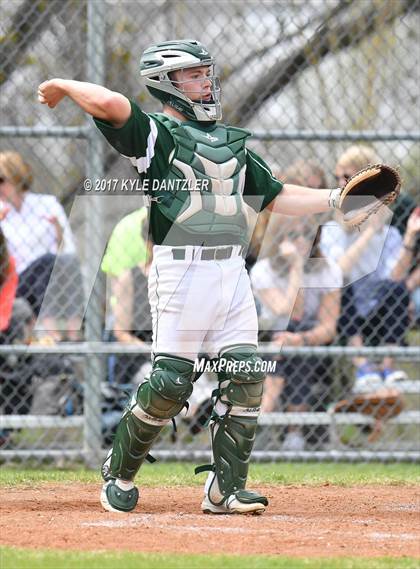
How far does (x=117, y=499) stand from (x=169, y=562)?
3.93 ft

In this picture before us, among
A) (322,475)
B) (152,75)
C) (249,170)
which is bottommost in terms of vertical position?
(322,475)

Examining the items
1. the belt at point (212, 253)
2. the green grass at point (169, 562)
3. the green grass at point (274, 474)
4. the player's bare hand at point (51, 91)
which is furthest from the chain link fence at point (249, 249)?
the green grass at point (169, 562)

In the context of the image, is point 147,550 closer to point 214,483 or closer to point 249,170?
point 214,483

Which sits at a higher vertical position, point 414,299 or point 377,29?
point 377,29

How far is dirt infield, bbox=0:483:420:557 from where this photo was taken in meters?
4.08

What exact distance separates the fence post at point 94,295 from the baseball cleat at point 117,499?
6.69 feet

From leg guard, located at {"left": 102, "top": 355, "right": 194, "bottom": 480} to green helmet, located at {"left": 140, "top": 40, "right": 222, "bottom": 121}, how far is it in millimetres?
1069

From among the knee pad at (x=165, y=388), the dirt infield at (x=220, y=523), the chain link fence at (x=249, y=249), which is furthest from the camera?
the chain link fence at (x=249, y=249)

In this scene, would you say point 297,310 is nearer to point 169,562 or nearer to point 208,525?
point 208,525

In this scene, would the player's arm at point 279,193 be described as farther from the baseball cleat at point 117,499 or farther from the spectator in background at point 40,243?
the spectator in background at point 40,243

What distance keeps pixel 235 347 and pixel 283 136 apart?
7.91ft

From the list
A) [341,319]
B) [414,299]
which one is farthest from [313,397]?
[414,299]

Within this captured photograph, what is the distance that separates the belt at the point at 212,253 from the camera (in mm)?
4875

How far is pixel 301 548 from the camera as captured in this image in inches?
160
